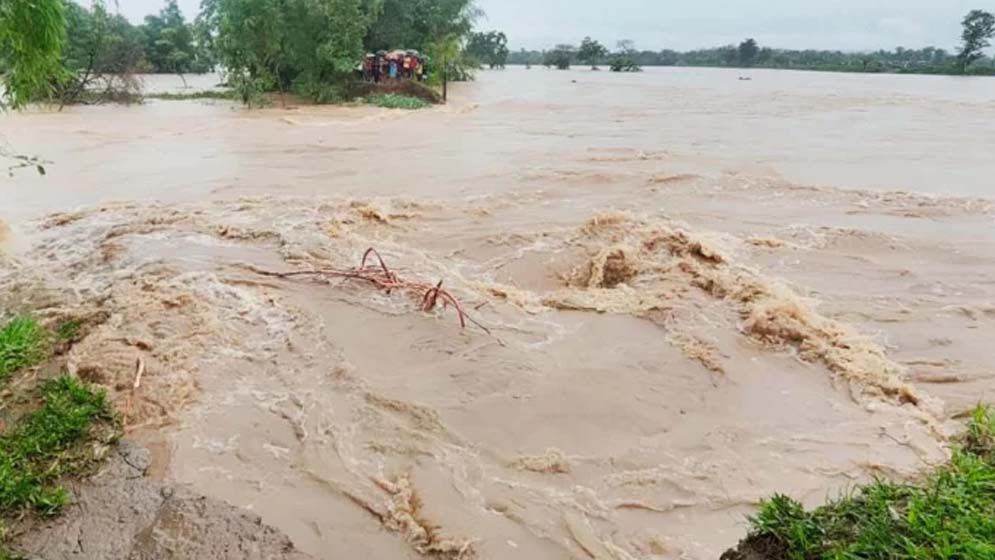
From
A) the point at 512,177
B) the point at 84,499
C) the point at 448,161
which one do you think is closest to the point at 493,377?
the point at 84,499

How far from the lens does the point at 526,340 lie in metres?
4.79

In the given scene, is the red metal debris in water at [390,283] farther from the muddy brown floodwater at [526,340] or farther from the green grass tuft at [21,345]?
the green grass tuft at [21,345]

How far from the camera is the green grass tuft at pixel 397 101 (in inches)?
869

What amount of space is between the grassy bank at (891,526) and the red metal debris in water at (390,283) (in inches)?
112

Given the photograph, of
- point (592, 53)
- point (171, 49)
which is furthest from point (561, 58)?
point (171, 49)

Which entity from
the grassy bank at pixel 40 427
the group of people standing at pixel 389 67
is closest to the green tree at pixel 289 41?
the group of people standing at pixel 389 67

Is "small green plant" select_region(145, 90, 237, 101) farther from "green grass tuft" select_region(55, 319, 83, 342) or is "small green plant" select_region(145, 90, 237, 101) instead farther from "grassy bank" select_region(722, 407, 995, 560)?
"grassy bank" select_region(722, 407, 995, 560)

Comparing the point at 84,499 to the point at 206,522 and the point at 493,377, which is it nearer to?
the point at 206,522

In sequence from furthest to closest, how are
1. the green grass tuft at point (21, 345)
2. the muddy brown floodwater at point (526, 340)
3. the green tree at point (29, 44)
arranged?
the green tree at point (29, 44)
the green grass tuft at point (21, 345)
the muddy brown floodwater at point (526, 340)

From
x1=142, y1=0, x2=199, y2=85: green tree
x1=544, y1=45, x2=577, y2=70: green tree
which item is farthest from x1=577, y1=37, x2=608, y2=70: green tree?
x1=142, y1=0, x2=199, y2=85: green tree

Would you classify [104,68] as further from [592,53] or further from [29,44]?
[592,53]

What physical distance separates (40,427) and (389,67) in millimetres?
21975

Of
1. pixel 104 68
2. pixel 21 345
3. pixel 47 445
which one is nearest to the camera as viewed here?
pixel 47 445

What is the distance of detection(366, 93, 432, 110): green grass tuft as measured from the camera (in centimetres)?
2208
